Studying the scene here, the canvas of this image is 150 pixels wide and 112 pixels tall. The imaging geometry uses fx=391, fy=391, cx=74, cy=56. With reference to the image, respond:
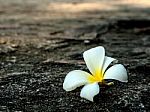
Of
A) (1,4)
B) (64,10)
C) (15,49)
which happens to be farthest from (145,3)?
(15,49)

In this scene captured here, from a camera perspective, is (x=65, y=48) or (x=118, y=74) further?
(x=65, y=48)

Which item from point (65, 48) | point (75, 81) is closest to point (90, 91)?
point (75, 81)

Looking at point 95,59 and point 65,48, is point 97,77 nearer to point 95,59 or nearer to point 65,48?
point 95,59

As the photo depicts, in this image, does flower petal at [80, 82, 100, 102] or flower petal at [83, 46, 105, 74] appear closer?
flower petal at [80, 82, 100, 102]

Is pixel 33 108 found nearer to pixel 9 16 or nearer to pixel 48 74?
pixel 48 74

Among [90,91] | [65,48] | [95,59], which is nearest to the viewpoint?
[90,91]
